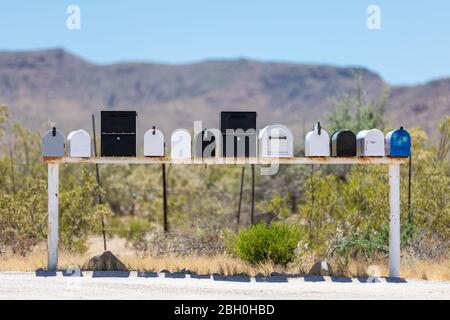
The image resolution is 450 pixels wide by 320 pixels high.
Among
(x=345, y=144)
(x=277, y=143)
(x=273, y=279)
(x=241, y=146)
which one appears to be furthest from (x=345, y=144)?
(x=273, y=279)

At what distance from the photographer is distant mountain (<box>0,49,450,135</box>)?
347 feet

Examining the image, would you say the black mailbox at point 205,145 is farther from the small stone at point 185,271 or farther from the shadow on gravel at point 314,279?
the shadow on gravel at point 314,279

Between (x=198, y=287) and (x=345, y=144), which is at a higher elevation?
(x=345, y=144)

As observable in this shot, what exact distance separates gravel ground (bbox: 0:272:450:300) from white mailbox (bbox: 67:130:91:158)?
1.84 metres

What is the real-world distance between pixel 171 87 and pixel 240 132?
113 meters

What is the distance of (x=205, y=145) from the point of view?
1188 cm

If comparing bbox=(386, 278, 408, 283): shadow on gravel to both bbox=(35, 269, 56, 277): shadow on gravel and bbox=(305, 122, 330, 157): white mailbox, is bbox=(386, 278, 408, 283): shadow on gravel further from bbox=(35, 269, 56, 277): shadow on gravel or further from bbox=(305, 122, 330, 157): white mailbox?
bbox=(35, 269, 56, 277): shadow on gravel

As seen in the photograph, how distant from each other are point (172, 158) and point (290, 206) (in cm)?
1372

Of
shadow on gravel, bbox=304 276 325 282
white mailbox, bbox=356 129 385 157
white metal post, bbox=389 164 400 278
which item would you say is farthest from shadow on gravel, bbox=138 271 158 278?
white mailbox, bbox=356 129 385 157

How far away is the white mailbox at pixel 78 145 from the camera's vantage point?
38.5 ft

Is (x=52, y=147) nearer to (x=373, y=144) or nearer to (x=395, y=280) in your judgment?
(x=373, y=144)

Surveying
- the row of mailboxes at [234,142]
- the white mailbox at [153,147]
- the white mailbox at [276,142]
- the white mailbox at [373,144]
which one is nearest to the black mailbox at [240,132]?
the row of mailboxes at [234,142]

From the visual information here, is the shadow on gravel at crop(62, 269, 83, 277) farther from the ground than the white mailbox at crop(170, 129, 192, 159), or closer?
closer
